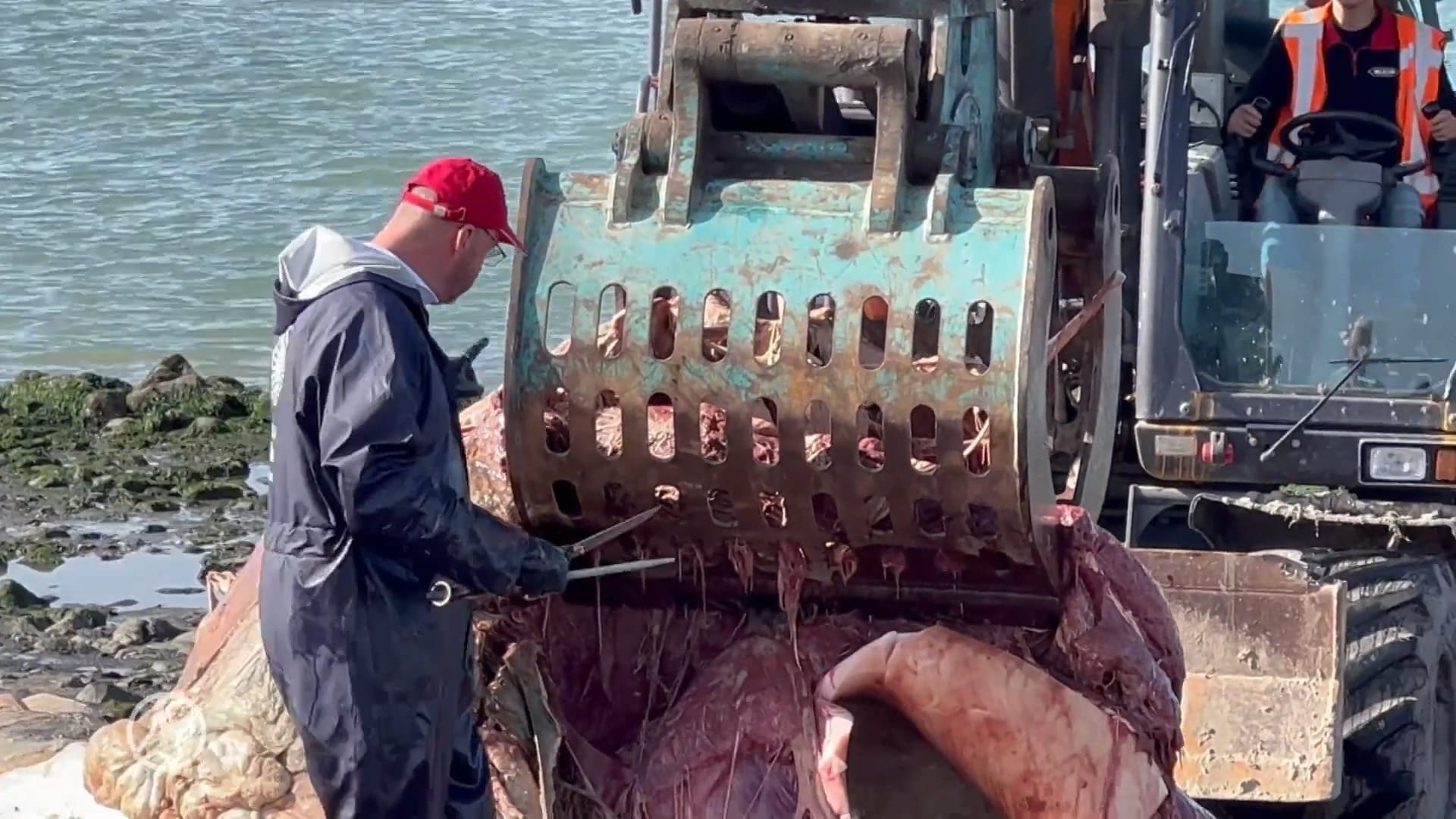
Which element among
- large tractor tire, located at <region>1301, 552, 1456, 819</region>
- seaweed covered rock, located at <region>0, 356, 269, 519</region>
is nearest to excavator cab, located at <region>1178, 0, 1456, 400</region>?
large tractor tire, located at <region>1301, 552, 1456, 819</region>

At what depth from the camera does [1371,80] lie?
18.5ft

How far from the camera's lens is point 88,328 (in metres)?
15.1

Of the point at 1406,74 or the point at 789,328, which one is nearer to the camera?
the point at 789,328

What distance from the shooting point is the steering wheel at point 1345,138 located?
18.4ft

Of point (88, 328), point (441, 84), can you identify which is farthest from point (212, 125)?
point (88, 328)

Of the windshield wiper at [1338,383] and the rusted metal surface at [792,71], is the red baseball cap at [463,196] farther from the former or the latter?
the windshield wiper at [1338,383]

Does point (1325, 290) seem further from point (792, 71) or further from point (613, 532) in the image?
point (613, 532)

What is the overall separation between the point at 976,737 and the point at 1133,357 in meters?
1.70

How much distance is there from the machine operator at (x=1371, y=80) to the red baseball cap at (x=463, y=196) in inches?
101

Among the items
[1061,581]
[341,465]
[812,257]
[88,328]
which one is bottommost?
[88,328]

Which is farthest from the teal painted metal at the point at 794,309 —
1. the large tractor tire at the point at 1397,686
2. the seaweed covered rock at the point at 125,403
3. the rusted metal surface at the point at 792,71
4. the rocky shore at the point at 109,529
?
the seaweed covered rock at the point at 125,403

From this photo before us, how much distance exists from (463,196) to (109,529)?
6.63m

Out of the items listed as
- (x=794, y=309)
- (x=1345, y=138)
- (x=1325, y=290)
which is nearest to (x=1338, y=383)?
(x=1325, y=290)

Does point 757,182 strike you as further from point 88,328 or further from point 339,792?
point 88,328
